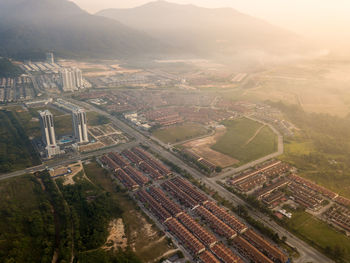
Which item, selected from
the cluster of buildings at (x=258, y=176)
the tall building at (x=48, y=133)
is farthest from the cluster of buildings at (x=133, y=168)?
the cluster of buildings at (x=258, y=176)

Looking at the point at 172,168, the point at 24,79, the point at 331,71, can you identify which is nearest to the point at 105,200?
the point at 172,168

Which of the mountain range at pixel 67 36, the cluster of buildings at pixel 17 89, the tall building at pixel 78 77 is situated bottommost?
the cluster of buildings at pixel 17 89

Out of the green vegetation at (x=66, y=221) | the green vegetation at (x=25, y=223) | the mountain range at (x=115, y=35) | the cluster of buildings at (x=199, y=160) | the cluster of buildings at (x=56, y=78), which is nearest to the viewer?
the green vegetation at (x=25, y=223)

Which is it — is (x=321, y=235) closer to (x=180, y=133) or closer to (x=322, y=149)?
(x=322, y=149)

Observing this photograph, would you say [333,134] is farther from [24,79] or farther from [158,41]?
[158,41]

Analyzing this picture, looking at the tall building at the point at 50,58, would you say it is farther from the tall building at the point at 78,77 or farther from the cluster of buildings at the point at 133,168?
the cluster of buildings at the point at 133,168
